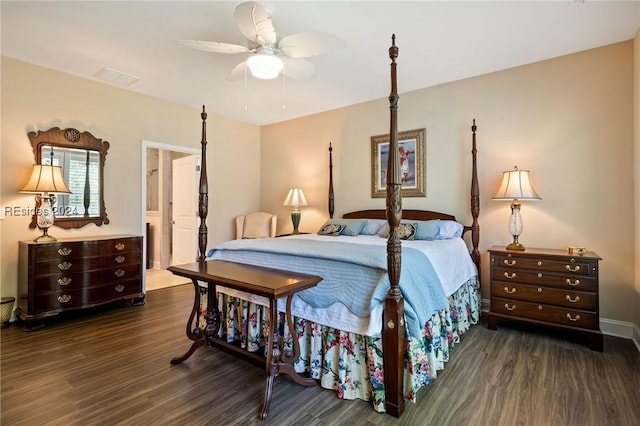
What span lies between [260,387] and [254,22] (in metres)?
2.37

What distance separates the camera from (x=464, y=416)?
1.75 meters

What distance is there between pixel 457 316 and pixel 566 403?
0.94 metres

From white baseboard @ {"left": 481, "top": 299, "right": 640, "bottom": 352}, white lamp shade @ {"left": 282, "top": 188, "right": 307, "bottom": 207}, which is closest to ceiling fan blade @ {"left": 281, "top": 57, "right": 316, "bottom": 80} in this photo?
white lamp shade @ {"left": 282, "top": 188, "right": 307, "bottom": 207}

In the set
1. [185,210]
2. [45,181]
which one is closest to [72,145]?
[45,181]

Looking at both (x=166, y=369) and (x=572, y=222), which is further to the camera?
(x=572, y=222)

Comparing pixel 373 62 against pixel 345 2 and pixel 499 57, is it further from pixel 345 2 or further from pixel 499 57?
pixel 499 57

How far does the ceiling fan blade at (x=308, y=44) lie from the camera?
84.3 inches

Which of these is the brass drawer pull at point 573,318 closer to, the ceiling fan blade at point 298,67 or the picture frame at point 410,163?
the picture frame at point 410,163

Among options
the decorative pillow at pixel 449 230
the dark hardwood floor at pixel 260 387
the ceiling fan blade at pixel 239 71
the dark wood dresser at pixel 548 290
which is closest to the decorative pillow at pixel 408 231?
the decorative pillow at pixel 449 230

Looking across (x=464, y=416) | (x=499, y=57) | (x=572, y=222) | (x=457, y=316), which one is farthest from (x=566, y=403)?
(x=499, y=57)

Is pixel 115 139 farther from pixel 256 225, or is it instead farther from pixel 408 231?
pixel 408 231

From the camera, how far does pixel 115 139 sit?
12.8 feet

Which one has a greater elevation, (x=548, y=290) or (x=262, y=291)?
(x=262, y=291)

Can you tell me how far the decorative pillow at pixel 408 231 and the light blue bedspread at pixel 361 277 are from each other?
0.90 metres
